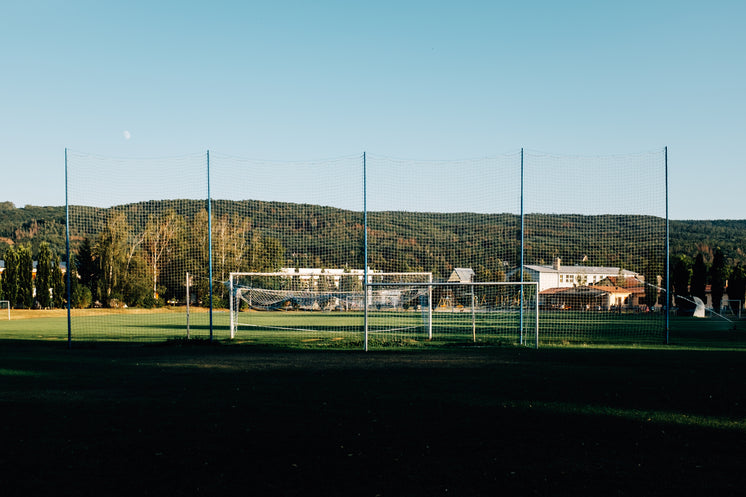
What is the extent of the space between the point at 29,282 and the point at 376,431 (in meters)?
55.5

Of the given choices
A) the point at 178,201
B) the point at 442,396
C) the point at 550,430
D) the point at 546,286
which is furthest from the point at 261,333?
the point at 550,430

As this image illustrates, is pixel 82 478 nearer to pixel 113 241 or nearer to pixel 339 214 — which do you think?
pixel 339 214

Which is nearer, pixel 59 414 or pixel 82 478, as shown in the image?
pixel 82 478

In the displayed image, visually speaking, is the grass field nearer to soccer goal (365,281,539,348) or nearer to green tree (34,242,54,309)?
soccer goal (365,281,539,348)

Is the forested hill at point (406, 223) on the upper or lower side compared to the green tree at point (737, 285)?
upper

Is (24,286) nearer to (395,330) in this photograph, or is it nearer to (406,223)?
(395,330)

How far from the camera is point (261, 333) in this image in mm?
24422

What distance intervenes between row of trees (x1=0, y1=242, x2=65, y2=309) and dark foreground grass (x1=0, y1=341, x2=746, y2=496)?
46.5m

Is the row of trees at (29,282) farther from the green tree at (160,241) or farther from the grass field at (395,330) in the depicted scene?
the green tree at (160,241)

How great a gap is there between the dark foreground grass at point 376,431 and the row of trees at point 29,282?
46.5 metres

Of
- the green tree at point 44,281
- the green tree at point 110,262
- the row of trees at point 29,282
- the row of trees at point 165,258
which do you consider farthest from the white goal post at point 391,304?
the row of trees at point 29,282

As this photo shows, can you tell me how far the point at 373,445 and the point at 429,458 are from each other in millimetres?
625

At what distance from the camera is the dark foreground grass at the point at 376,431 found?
441 cm

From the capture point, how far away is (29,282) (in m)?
53.3
